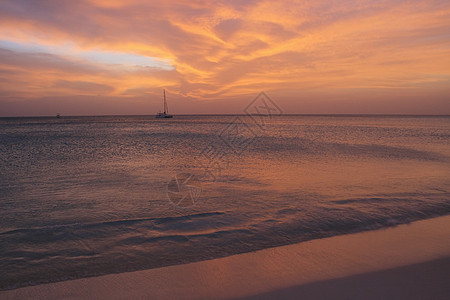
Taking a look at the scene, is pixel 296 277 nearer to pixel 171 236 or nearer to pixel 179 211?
pixel 171 236

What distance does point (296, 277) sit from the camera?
4109 millimetres

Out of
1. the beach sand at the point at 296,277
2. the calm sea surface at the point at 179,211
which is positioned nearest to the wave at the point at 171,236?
the calm sea surface at the point at 179,211

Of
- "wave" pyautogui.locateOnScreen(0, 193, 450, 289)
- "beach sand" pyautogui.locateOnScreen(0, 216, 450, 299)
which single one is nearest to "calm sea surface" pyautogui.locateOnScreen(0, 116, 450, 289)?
"wave" pyautogui.locateOnScreen(0, 193, 450, 289)

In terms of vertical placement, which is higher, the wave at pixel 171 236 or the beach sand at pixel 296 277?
the beach sand at pixel 296 277

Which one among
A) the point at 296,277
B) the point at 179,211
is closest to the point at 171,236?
the point at 179,211

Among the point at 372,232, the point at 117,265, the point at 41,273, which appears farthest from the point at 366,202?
the point at 41,273

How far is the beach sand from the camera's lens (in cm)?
371

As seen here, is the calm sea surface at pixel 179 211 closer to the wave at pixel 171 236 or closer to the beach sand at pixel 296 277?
the wave at pixel 171 236

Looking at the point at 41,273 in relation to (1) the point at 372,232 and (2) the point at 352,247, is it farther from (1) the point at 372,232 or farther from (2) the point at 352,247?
(1) the point at 372,232

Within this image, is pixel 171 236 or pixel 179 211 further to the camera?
pixel 179 211

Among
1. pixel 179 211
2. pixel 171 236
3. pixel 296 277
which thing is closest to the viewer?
pixel 296 277

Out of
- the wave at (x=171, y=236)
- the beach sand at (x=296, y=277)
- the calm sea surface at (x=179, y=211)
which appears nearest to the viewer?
the beach sand at (x=296, y=277)

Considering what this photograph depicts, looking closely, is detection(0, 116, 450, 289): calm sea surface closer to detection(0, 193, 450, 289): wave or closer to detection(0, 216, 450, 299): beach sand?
detection(0, 193, 450, 289): wave

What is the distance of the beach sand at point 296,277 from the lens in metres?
3.71
